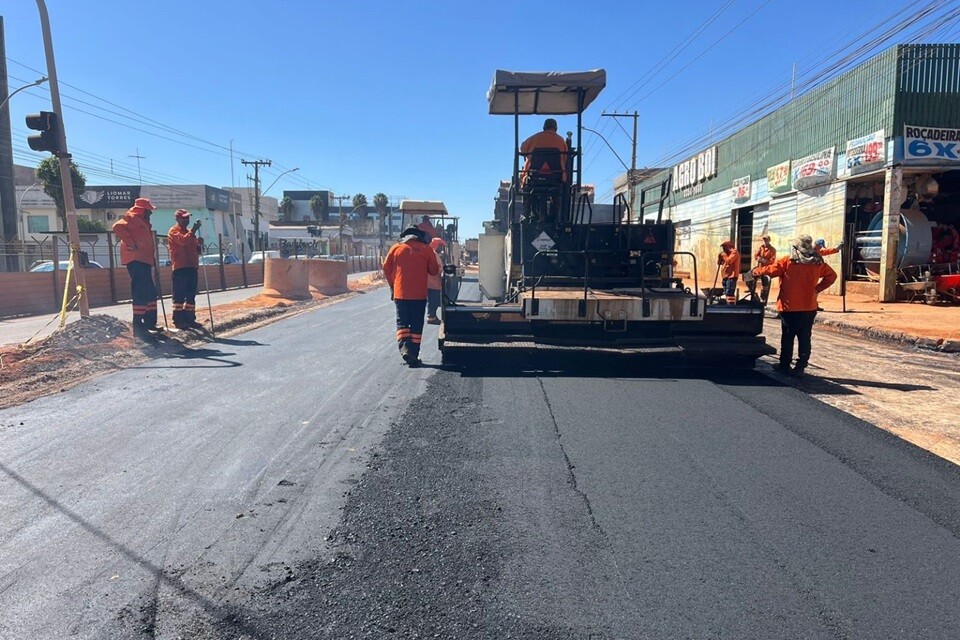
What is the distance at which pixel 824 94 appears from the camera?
67.1 feet

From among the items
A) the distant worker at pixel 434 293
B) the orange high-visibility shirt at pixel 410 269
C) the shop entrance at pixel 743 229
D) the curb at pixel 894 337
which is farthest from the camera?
the shop entrance at pixel 743 229

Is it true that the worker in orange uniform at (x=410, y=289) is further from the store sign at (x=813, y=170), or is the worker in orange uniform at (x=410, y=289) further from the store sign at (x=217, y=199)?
the store sign at (x=217, y=199)

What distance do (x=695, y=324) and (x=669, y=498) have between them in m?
3.98

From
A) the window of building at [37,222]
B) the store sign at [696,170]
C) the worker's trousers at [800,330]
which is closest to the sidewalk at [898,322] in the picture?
the worker's trousers at [800,330]

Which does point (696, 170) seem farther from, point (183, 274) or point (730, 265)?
point (183, 274)

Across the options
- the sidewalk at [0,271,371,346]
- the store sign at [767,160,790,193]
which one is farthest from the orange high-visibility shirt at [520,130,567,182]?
the store sign at [767,160,790,193]

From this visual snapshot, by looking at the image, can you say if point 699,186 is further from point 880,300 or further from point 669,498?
point 669,498

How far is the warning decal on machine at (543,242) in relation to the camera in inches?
343

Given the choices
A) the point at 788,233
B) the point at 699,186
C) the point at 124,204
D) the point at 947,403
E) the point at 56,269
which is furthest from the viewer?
the point at 124,204

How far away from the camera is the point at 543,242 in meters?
8.72

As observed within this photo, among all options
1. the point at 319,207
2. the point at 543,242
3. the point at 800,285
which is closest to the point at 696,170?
the point at 543,242

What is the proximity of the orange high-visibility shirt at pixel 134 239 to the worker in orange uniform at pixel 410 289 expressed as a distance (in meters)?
3.96

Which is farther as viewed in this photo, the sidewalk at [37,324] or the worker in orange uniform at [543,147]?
the sidewalk at [37,324]

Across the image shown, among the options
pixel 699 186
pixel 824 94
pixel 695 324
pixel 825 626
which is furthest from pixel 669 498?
pixel 699 186
